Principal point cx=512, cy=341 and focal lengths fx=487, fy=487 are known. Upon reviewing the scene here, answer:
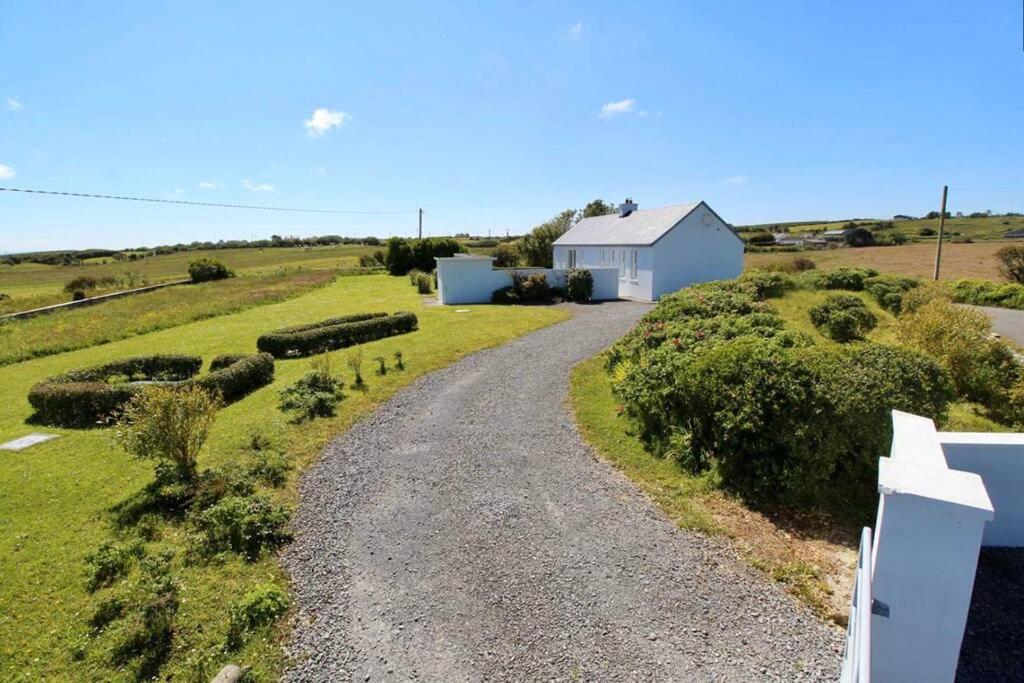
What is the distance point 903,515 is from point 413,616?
4173mm

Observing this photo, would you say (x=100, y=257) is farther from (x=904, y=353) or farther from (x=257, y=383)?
(x=904, y=353)

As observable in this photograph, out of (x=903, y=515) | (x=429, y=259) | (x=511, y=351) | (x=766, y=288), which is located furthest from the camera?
(x=429, y=259)

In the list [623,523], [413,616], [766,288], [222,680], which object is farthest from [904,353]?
[766,288]

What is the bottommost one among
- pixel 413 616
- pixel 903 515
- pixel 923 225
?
pixel 413 616

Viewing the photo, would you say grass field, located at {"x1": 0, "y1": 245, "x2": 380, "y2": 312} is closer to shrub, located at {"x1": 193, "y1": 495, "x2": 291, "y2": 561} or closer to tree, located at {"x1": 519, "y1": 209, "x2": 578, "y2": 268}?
tree, located at {"x1": 519, "y1": 209, "x2": 578, "y2": 268}

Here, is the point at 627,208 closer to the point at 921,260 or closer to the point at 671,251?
the point at 671,251

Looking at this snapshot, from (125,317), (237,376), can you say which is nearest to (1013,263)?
(237,376)

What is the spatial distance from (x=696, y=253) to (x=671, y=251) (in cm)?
185

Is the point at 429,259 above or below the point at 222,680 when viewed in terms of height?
above

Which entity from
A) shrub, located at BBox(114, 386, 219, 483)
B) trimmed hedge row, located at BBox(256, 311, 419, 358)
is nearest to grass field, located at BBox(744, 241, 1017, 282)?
trimmed hedge row, located at BBox(256, 311, 419, 358)

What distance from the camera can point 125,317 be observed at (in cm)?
2703

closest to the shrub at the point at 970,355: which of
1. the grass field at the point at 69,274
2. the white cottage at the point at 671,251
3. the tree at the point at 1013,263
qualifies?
the white cottage at the point at 671,251

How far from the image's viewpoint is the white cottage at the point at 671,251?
27016 millimetres

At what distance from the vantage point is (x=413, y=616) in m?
4.81
